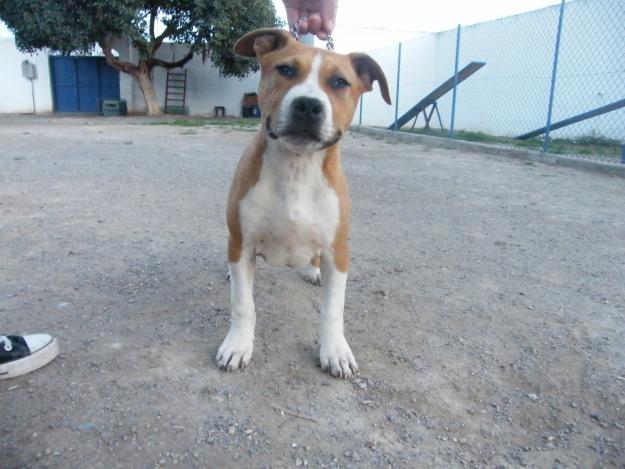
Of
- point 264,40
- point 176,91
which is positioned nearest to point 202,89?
point 176,91

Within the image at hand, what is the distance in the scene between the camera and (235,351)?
2199mm

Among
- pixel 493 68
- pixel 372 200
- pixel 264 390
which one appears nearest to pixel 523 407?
pixel 264 390

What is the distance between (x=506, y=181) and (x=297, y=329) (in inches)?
197

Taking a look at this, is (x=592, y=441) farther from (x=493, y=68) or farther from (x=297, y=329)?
(x=493, y=68)

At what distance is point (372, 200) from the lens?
5.34 metres

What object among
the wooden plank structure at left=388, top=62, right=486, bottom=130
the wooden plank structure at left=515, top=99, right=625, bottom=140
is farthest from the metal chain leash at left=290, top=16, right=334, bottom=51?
the wooden plank structure at left=388, top=62, right=486, bottom=130

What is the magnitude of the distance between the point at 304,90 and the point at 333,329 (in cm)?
102

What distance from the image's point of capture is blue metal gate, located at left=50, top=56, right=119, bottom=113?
23578 mm

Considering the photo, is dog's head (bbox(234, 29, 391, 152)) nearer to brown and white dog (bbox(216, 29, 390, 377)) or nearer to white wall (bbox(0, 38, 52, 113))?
brown and white dog (bbox(216, 29, 390, 377))

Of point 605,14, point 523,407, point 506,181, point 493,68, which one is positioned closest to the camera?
point 523,407

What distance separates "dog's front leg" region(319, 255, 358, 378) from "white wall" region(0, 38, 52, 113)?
85.0 feet

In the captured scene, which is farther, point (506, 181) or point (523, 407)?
point (506, 181)

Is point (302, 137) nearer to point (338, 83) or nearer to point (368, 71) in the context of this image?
point (338, 83)

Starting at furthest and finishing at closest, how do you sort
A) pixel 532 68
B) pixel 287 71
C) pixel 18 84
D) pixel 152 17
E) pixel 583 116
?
pixel 18 84 → pixel 152 17 → pixel 532 68 → pixel 583 116 → pixel 287 71
